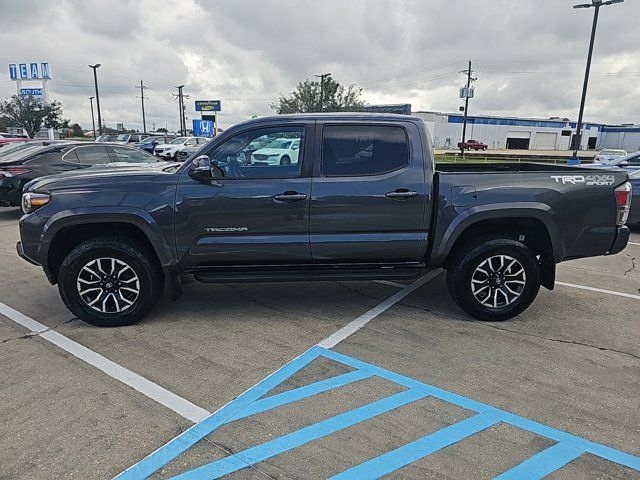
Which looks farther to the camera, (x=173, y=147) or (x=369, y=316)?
(x=173, y=147)

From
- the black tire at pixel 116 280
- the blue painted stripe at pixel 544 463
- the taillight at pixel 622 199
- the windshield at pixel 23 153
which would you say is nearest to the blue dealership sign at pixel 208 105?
the windshield at pixel 23 153

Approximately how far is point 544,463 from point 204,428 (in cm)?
200

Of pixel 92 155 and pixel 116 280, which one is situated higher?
pixel 92 155

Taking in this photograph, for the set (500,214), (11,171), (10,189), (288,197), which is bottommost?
(10,189)

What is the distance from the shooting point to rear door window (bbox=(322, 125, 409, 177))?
4.31 m

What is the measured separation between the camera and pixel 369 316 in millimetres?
4680

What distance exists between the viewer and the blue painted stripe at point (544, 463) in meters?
2.49

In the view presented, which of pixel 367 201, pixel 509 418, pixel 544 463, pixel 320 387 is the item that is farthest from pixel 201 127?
pixel 544 463

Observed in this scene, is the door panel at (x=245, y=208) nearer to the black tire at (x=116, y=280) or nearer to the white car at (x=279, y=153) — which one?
the white car at (x=279, y=153)

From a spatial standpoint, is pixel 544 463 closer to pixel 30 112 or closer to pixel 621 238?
pixel 621 238

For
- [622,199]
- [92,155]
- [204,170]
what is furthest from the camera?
[92,155]

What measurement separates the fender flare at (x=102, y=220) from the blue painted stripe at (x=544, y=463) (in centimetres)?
327

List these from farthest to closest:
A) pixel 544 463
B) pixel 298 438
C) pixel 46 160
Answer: pixel 46 160, pixel 298 438, pixel 544 463

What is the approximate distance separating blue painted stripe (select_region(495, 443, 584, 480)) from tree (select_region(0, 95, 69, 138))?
54765mm
